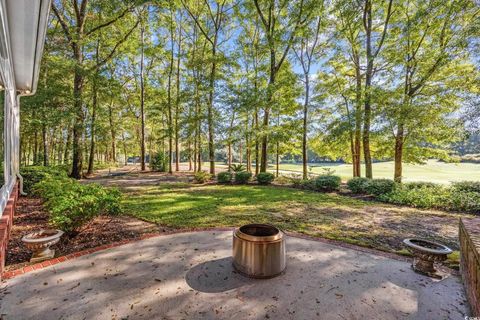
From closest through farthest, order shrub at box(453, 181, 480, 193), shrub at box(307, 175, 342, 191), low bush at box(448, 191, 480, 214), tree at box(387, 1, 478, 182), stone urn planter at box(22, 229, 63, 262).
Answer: stone urn planter at box(22, 229, 63, 262), low bush at box(448, 191, 480, 214), shrub at box(453, 181, 480, 193), tree at box(387, 1, 478, 182), shrub at box(307, 175, 342, 191)

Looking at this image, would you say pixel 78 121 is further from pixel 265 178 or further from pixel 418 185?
pixel 418 185

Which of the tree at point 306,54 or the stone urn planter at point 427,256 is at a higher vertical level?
the tree at point 306,54

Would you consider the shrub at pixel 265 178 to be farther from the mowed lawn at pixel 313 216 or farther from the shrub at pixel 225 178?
the mowed lawn at pixel 313 216

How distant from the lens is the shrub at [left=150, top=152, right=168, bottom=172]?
1905 centimetres

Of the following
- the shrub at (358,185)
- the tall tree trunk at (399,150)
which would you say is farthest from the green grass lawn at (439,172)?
the shrub at (358,185)

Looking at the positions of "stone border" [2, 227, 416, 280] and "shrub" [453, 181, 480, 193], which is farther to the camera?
"shrub" [453, 181, 480, 193]

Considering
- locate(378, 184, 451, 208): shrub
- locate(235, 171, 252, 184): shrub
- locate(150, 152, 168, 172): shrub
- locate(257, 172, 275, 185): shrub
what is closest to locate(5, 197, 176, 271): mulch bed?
locate(235, 171, 252, 184): shrub

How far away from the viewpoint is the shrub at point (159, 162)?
62.5ft

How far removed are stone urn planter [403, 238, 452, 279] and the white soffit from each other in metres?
5.35

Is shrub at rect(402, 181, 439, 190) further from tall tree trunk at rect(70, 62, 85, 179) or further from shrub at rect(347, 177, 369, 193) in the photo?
tall tree trunk at rect(70, 62, 85, 179)

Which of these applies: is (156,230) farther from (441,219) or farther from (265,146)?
(265,146)

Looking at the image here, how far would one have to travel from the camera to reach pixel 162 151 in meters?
20.2

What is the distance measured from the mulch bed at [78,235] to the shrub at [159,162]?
12.9 m

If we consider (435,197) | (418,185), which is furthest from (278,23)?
(435,197)
